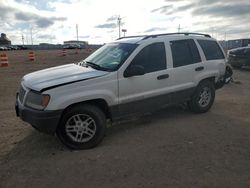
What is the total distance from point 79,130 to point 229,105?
4.72 m

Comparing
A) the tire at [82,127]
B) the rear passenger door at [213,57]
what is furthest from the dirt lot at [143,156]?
the rear passenger door at [213,57]

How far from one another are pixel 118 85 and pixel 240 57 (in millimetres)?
12599

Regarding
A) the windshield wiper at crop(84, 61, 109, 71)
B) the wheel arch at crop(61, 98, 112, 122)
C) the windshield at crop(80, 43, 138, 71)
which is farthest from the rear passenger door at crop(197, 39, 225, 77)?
the wheel arch at crop(61, 98, 112, 122)

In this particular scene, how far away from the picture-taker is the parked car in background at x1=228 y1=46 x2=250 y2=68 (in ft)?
52.5

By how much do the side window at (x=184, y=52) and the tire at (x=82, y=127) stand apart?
2.22 metres

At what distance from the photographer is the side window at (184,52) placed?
256 inches

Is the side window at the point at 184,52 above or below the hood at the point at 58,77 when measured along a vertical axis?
above

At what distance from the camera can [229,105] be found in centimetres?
816

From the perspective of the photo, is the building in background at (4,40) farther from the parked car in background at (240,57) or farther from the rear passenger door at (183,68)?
the rear passenger door at (183,68)

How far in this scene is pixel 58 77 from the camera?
17.1ft

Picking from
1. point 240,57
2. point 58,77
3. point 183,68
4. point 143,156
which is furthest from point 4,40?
point 143,156

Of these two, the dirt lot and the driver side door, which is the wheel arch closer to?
the driver side door

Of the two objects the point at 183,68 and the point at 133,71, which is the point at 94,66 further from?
the point at 183,68

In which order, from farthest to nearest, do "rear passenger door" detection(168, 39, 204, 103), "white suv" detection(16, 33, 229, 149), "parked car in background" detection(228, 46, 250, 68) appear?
"parked car in background" detection(228, 46, 250, 68)
"rear passenger door" detection(168, 39, 204, 103)
"white suv" detection(16, 33, 229, 149)
